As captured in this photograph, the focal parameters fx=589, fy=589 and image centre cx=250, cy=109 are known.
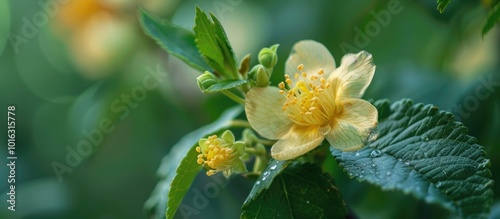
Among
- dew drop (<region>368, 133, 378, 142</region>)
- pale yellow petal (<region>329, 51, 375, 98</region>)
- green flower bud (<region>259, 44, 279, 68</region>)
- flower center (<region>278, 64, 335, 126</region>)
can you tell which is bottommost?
dew drop (<region>368, 133, 378, 142</region>)

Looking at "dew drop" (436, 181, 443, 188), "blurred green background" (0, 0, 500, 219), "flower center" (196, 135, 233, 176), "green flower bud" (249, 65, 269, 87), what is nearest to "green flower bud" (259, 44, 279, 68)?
"green flower bud" (249, 65, 269, 87)

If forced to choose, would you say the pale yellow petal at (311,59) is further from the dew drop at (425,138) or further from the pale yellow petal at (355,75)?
the dew drop at (425,138)

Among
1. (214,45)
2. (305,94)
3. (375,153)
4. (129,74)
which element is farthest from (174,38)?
(129,74)

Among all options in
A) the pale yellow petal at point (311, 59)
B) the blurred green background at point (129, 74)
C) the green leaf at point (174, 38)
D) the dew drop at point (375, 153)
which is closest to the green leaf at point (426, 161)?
the dew drop at point (375, 153)

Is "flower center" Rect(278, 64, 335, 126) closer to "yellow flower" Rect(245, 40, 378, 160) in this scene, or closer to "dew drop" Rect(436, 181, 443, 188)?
"yellow flower" Rect(245, 40, 378, 160)

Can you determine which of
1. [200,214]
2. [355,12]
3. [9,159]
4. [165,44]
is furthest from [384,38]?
[9,159]

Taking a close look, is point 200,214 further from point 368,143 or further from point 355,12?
point 368,143

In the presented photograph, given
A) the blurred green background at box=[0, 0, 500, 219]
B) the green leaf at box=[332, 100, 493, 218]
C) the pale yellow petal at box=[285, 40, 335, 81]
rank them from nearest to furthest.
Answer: the green leaf at box=[332, 100, 493, 218] → the pale yellow petal at box=[285, 40, 335, 81] → the blurred green background at box=[0, 0, 500, 219]
